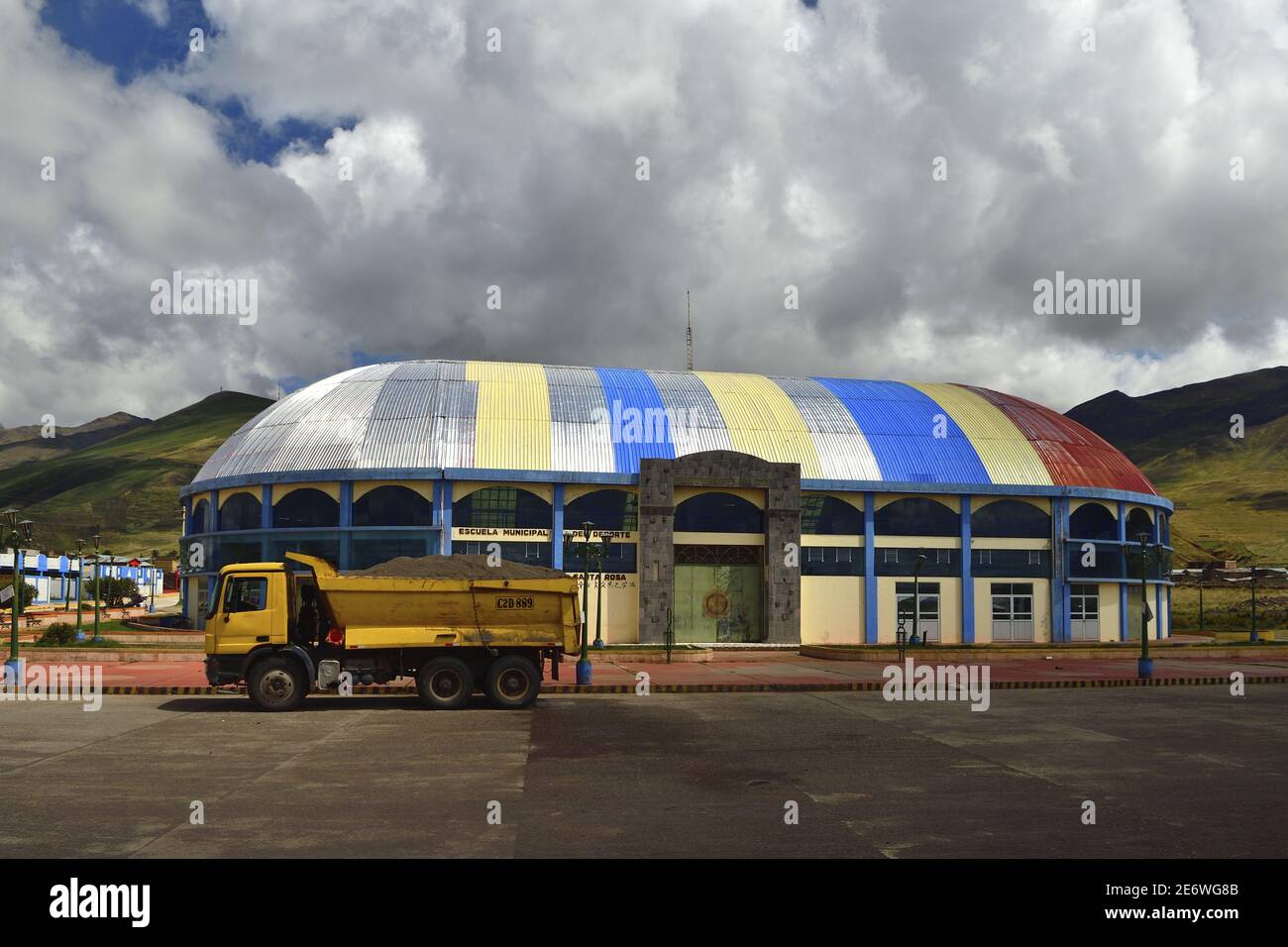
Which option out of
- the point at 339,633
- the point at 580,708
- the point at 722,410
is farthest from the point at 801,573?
the point at 339,633

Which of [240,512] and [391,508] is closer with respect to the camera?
[391,508]

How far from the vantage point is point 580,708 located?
26203mm

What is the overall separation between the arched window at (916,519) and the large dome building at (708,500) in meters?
0.10

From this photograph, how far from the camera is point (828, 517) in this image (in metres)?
52.5

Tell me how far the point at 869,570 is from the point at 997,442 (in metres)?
10.7

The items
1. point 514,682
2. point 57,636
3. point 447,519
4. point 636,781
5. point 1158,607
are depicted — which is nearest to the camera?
point 636,781

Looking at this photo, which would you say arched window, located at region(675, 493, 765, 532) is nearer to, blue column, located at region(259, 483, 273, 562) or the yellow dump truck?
blue column, located at region(259, 483, 273, 562)

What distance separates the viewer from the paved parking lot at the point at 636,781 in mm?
11961

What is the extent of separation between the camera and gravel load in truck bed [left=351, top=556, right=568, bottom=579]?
25219mm

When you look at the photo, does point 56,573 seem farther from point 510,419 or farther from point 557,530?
point 557,530

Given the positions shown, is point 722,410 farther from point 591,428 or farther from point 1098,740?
point 1098,740

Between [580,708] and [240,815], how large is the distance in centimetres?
1361

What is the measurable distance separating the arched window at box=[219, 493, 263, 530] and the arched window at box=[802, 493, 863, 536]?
85.5 ft

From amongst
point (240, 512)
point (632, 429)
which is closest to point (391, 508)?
point (240, 512)
